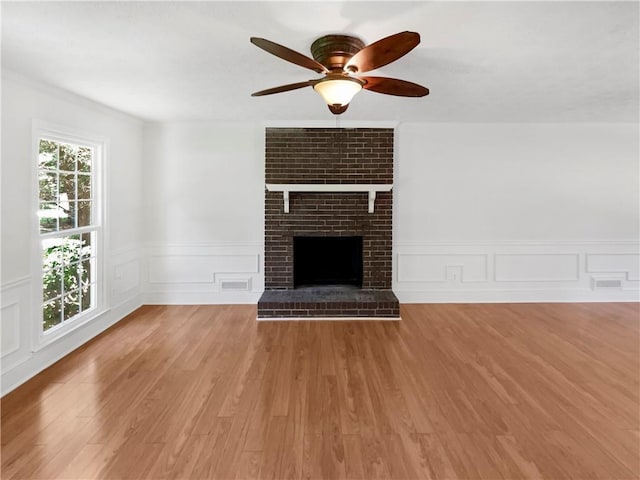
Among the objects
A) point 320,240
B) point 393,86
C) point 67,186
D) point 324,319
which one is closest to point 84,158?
point 67,186

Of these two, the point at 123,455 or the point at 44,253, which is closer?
Result: the point at 123,455

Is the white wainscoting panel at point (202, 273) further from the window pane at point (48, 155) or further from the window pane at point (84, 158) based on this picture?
the window pane at point (48, 155)

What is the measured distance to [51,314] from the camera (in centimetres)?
318

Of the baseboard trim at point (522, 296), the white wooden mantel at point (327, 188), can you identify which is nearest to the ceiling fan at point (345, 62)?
the white wooden mantel at point (327, 188)

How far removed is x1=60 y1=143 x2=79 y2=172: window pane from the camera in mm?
3322

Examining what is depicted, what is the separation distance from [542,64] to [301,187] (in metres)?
2.75

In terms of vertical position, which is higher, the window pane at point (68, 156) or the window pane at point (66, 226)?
the window pane at point (68, 156)

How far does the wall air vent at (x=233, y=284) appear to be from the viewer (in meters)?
4.80

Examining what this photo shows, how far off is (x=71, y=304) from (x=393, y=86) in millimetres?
3497

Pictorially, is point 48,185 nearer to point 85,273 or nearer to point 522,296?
point 85,273

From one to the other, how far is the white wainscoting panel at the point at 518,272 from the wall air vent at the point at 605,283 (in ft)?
0.04

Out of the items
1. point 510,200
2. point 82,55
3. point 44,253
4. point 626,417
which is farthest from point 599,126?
point 44,253

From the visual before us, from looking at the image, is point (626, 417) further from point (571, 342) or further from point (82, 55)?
point (82, 55)

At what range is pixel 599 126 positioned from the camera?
4770 mm
